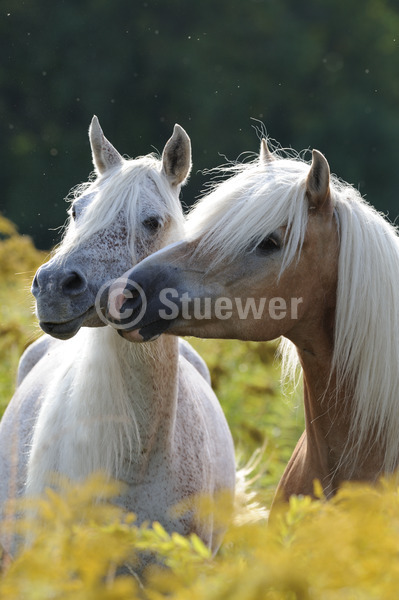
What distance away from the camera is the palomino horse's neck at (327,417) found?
2661 millimetres

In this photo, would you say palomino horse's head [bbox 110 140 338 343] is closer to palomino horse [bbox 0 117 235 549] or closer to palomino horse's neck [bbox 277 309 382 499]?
palomino horse's neck [bbox 277 309 382 499]

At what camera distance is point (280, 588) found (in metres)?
1.22

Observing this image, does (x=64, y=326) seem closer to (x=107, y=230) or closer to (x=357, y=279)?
(x=107, y=230)

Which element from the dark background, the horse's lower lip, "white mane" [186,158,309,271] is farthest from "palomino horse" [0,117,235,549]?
the dark background

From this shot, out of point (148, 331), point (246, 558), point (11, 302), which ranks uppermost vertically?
point (11, 302)

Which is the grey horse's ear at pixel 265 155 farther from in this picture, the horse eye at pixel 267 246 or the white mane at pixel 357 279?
the horse eye at pixel 267 246

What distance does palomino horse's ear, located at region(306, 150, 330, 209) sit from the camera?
257cm

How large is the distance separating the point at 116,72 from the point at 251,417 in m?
17.3

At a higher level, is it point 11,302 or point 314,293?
point 11,302

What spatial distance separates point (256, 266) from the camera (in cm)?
266

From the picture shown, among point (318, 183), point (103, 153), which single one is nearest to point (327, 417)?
point (318, 183)

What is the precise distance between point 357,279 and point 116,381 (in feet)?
Answer: 3.23

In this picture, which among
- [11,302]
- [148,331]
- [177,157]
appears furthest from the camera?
[11,302]

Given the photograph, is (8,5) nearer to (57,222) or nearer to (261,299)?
(57,222)
